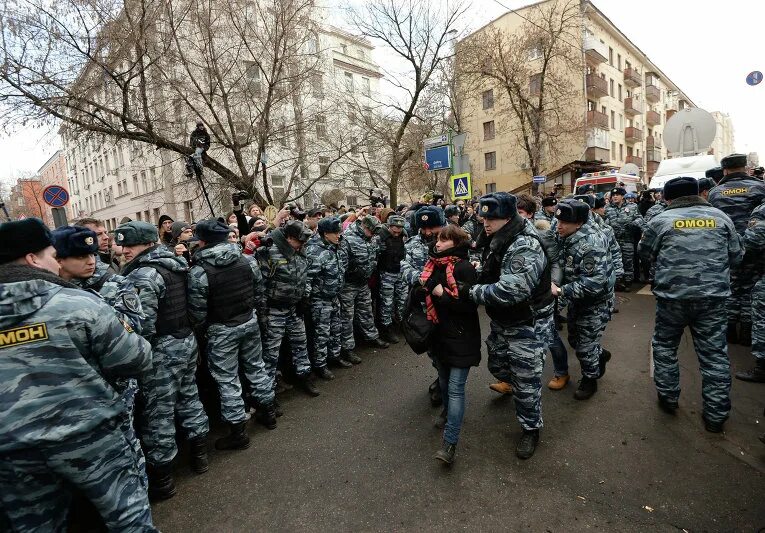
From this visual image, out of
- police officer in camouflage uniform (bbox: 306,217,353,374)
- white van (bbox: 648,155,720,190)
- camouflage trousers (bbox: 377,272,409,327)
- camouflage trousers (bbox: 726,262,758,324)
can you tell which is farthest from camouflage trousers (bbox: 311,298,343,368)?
white van (bbox: 648,155,720,190)

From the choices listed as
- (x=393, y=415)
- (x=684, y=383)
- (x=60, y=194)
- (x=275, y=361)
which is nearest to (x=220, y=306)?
(x=275, y=361)

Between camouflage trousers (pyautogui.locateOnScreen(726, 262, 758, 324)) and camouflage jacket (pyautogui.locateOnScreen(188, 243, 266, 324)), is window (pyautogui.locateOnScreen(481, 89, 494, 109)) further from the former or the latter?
camouflage jacket (pyautogui.locateOnScreen(188, 243, 266, 324))

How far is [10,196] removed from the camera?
4556 centimetres

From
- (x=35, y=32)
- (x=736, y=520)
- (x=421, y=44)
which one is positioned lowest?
(x=736, y=520)

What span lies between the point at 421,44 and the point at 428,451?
673 inches

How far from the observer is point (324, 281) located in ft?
16.3

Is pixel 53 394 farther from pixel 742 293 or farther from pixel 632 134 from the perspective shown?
pixel 632 134

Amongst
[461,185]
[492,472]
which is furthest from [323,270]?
[461,185]

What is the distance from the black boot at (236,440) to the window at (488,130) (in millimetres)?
32766

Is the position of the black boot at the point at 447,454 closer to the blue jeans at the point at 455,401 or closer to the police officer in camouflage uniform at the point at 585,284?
the blue jeans at the point at 455,401

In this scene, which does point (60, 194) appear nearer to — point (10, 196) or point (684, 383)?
point (684, 383)

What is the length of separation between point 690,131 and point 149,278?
33.0 feet

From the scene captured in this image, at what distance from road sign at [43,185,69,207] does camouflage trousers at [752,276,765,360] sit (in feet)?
40.0

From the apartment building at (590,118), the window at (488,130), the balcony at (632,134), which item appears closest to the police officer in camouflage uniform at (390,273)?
the apartment building at (590,118)
